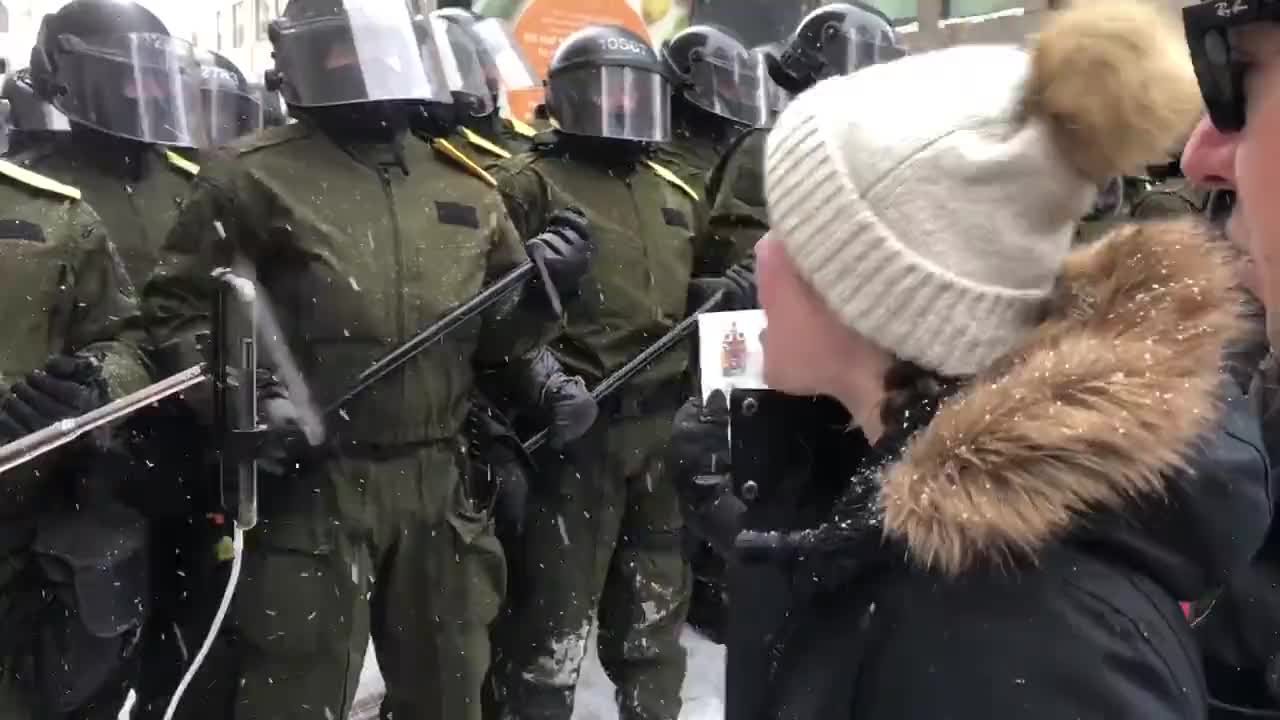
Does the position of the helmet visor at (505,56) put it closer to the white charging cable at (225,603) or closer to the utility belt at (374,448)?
the utility belt at (374,448)

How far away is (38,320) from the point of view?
2305 millimetres

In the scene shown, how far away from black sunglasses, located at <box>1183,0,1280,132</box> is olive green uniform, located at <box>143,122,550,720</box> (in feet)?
5.82

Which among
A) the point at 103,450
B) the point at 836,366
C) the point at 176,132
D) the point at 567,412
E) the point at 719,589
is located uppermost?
the point at 836,366

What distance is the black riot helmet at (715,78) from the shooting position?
182 inches

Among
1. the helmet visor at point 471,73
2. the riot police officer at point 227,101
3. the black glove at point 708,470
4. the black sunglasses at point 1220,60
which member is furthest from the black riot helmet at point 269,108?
the black sunglasses at point 1220,60

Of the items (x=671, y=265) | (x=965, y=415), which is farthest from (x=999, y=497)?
(x=671, y=265)

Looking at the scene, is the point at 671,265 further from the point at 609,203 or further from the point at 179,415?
the point at 179,415

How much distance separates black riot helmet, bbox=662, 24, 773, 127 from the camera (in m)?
4.62

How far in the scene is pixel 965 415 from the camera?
3.14 feet

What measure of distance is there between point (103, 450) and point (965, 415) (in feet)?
6.42

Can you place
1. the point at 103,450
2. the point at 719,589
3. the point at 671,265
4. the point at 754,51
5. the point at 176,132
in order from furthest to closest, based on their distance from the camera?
the point at 754,51 → the point at 719,589 → the point at 671,265 → the point at 176,132 → the point at 103,450

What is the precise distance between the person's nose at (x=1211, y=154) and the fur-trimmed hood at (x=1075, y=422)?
0.11m

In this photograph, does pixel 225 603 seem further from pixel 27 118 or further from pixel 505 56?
pixel 505 56

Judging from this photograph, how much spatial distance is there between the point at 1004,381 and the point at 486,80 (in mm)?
4361
